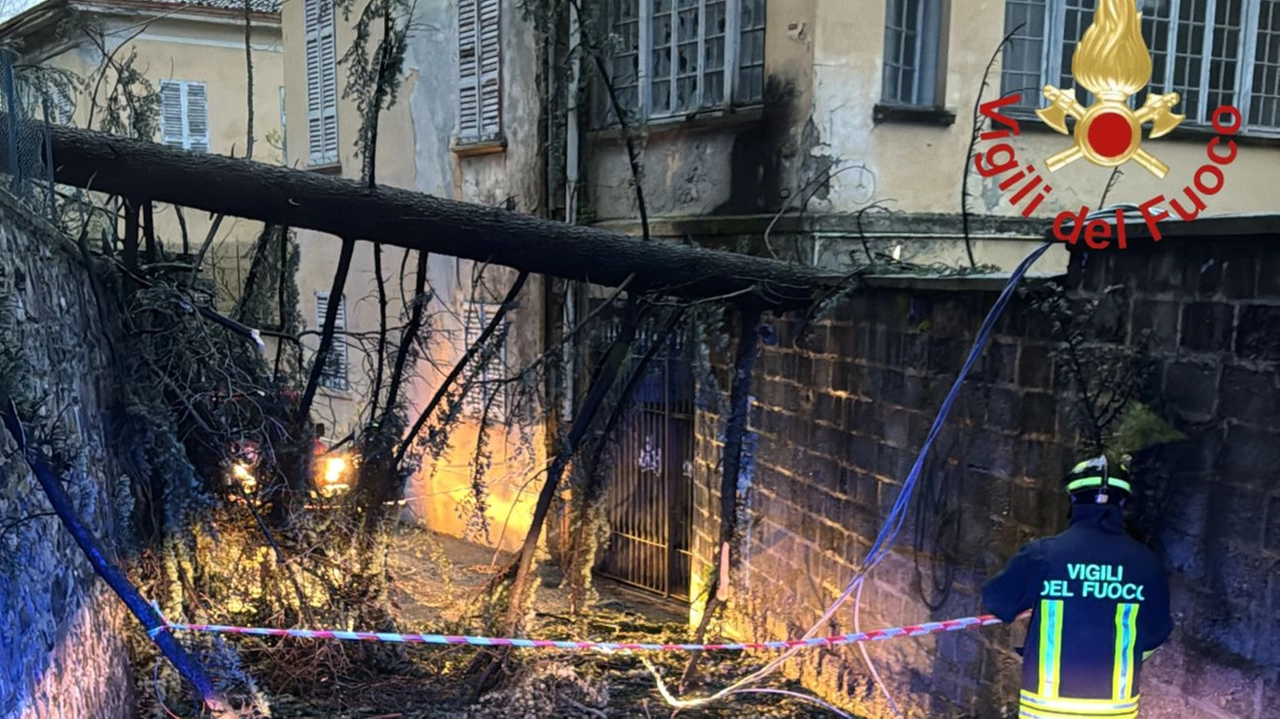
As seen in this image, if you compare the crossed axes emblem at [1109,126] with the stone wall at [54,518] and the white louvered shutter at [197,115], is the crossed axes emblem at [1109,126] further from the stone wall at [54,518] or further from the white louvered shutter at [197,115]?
the white louvered shutter at [197,115]

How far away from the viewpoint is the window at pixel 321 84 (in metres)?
13.1

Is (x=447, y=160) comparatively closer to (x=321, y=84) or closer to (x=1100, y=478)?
(x=321, y=84)

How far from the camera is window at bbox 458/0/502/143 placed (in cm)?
1068

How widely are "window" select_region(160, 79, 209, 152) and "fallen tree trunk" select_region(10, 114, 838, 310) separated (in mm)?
14432

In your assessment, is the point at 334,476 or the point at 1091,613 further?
the point at 334,476

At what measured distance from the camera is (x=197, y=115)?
17.6 m

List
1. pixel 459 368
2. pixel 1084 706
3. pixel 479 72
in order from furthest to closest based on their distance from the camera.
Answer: pixel 479 72 < pixel 459 368 < pixel 1084 706

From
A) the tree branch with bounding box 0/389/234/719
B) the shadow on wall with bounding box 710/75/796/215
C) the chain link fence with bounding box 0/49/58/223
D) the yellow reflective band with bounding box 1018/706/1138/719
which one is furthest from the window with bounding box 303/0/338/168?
the yellow reflective band with bounding box 1018/706/1138/719

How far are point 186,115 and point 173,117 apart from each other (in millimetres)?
238

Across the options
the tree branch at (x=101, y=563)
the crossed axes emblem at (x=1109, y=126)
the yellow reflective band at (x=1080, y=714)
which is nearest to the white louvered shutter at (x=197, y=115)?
the crossed axes emblem at (x=1109, y=126)

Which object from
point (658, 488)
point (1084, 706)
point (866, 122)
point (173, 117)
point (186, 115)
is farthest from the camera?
point (186, 115)

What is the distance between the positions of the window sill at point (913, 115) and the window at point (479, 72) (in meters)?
4.96

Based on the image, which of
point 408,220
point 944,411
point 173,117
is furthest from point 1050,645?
point 173,117

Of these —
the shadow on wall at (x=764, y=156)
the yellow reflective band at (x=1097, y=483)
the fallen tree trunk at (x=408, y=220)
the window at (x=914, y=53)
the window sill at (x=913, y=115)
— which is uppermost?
the window at (x=914, y=53)
